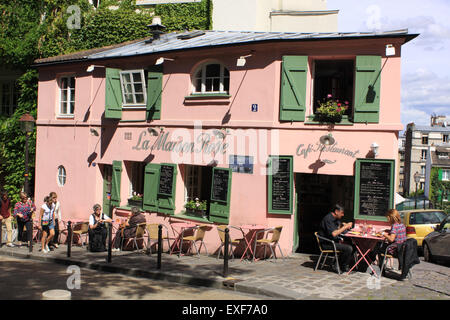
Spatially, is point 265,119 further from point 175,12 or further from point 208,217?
point 175,12

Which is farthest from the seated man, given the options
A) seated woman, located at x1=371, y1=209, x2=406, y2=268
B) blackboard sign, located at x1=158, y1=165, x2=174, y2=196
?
blackboard sign, located at x1=158, y1=165, x2=174, y2=196

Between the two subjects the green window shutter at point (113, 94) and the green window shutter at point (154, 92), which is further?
the green window shutter at point (113, 94)

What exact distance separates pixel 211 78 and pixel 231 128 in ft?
5.64

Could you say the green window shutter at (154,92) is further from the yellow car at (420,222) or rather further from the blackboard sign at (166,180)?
the yellow car at (420,222)

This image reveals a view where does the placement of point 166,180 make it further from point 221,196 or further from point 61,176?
point 61,176

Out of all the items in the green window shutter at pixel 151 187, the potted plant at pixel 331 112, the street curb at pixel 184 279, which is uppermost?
the potted plant at pixel 331 112

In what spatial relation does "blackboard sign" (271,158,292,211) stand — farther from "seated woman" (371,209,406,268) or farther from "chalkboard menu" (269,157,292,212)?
"seated woman" (371,209,406,268)

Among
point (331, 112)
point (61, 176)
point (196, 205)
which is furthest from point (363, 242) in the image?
point (61, 176)

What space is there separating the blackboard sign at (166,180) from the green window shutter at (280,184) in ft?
10.6

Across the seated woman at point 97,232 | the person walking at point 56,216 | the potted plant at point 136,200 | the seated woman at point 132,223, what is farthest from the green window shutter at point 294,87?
the person walking at point 56,216

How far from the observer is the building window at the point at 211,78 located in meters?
13.7

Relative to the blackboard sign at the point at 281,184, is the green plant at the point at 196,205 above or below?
below

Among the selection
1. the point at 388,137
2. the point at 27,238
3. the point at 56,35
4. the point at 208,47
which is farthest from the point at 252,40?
the point at 56,35

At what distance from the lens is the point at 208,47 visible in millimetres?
13320
